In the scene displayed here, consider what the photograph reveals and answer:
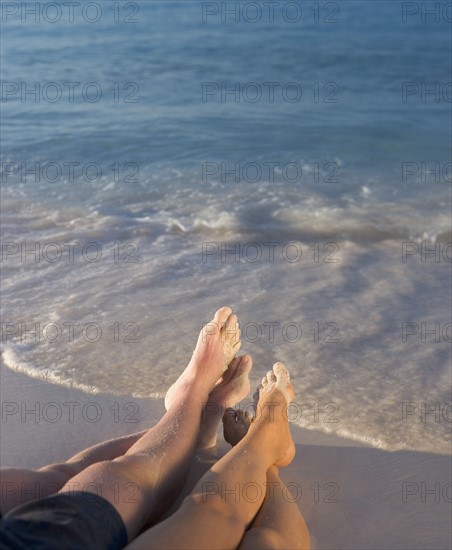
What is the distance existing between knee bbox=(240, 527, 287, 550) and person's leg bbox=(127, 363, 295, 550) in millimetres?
20

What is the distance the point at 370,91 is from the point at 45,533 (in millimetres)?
8963

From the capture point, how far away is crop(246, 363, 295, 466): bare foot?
7.30ft

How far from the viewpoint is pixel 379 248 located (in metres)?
4.75

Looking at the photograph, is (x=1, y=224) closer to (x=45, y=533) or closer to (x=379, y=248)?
(x=379, y=248)

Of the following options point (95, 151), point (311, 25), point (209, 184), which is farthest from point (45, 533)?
point (311, 25)

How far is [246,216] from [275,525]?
3657mm

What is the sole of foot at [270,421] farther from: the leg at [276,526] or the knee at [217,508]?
the knee at [217,508]

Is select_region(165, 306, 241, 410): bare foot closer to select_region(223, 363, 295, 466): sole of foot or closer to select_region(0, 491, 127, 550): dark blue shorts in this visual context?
select_region(223, 363, 295, 466): sole of foot

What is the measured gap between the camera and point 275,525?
77.5 inches

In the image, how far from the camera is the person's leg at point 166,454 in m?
1.88

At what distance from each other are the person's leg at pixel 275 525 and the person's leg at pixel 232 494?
0.03m

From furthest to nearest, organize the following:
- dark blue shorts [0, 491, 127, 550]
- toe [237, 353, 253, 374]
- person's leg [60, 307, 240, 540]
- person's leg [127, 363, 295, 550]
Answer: toe [237, 353, 253, 374]
person's leg [60, 307, 240, 540]
person's leg [127, 363, 295, 550]
dark blue shorts [0, 491, 127, 550]

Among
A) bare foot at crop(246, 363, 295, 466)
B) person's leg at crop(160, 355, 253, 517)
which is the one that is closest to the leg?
bare foot at crop(246, 363, 295, 466)

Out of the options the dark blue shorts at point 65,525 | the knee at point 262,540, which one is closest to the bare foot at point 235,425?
the knee at point 262,540
